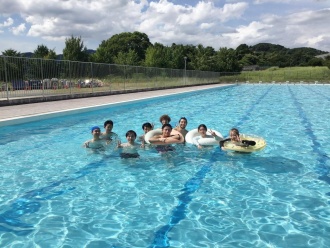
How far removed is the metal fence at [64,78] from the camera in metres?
13.6

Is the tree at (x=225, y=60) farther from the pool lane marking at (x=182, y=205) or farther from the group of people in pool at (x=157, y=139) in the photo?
the pool lane marking at (x=182, y=205)

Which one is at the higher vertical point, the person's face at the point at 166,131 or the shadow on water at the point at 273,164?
the person's face at the point at 166,131

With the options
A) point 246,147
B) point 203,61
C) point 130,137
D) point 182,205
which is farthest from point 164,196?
point 203,61

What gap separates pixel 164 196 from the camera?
4.56 meters

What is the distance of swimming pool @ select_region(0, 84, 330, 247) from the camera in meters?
3.46

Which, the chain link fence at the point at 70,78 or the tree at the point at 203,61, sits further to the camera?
the tree at the point at 203,61

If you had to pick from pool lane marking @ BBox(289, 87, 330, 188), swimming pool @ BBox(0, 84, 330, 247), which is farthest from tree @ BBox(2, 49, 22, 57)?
pool lane marking @ BBox(289, 87, 330, 188)

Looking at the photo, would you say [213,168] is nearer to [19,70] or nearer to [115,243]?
[115,243]

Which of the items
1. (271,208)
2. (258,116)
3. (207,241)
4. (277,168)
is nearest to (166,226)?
(207,241)

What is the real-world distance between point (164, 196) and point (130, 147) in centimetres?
224

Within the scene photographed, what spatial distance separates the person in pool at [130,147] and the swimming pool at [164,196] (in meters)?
0.17

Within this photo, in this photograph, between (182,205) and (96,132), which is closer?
(182,205)

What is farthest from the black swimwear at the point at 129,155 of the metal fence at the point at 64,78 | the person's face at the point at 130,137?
the metal fence at the point at 64,78

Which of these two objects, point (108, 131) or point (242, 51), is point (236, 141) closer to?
point (108, 131)
